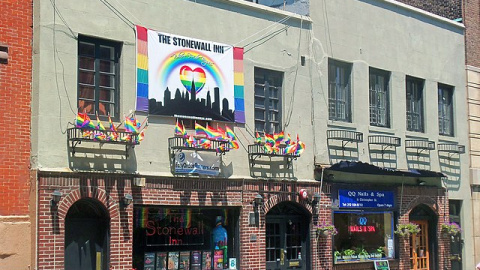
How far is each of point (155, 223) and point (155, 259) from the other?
79cm

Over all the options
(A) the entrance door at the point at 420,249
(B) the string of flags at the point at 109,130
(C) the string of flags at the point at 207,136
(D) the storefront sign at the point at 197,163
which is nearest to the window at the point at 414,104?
(A) the entrance door at the point at 420,249

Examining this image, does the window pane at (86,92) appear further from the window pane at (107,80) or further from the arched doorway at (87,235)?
the arched doorway at (87,235)

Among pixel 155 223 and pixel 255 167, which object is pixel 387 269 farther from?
pixel 155 223

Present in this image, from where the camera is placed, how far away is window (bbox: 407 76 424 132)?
24344mm

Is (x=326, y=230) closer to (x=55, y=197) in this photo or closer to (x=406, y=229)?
(x=406, y=229)

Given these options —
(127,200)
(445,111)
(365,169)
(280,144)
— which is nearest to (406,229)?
(365,169)

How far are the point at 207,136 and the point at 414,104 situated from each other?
A: 8850 millimetres

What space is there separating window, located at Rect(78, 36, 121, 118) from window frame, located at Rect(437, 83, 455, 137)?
12311 mm

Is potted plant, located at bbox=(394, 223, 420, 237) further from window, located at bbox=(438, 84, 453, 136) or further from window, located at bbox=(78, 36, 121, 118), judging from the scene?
window, located at bbox=(78, 36, 121, 118)

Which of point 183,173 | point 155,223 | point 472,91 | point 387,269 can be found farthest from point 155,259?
point 472,91

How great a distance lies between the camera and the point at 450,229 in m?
24.5

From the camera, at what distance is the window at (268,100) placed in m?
19.9

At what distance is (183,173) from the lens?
17.8m

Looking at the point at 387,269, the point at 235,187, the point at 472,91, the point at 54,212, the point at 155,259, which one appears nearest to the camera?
the point at 54,212
